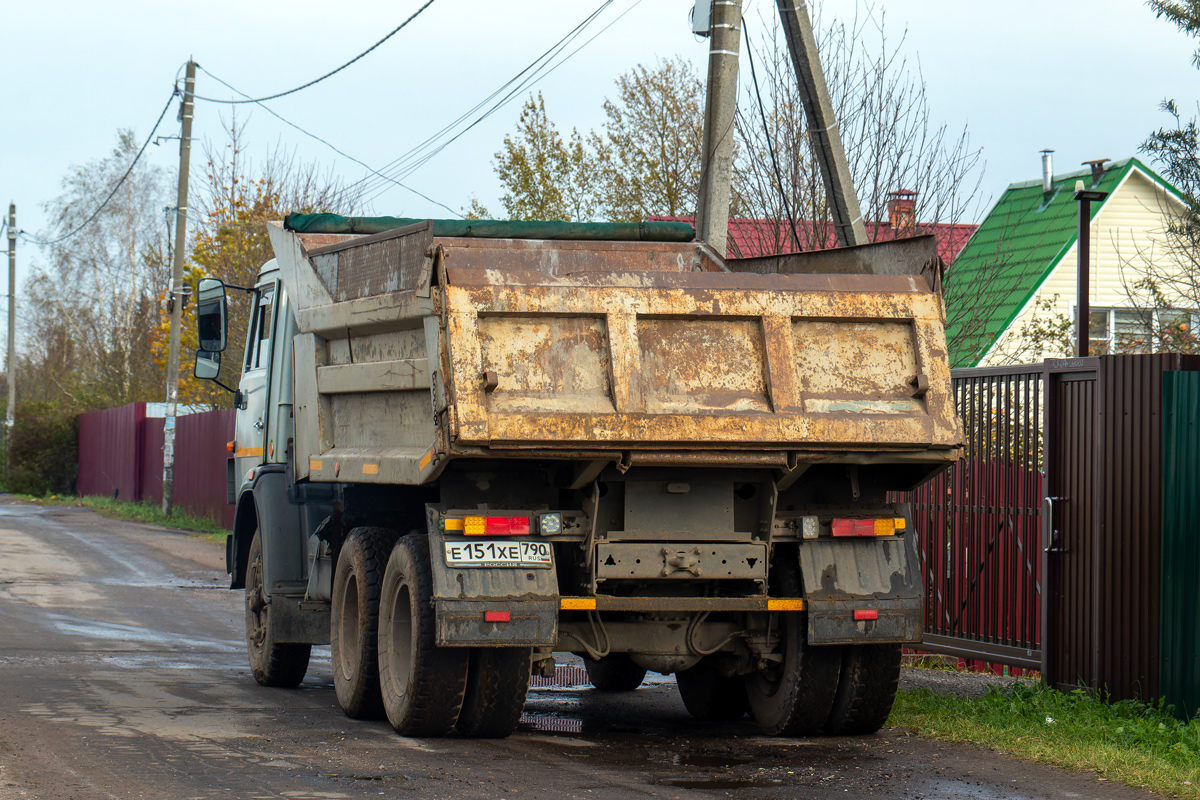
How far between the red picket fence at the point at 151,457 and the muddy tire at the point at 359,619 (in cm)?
1575

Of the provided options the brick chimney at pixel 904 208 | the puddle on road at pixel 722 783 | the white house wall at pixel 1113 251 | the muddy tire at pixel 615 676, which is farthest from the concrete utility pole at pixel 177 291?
the puddle on road at pixel 722 783

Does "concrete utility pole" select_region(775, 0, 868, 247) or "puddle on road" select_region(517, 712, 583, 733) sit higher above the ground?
"concrete utility pole" select_region(775, 0, 868, 247)

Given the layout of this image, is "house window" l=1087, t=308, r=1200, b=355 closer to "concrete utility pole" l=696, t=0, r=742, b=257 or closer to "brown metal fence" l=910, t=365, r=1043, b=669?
"concrete utility pole" l=696, t=0, r=742, b=257

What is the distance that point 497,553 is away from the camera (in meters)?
6.93

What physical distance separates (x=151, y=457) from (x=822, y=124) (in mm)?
25866

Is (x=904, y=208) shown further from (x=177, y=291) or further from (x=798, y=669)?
(x=177, y=291)

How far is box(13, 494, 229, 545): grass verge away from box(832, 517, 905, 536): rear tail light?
57.6 ft

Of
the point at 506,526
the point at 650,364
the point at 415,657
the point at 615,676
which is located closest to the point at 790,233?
the point at 615,676

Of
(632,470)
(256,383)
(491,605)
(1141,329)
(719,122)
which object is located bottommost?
(491,605)

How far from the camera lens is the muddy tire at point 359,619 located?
25.6 ft

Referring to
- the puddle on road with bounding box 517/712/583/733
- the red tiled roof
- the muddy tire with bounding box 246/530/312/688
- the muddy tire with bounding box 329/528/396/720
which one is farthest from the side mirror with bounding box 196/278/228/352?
the red tiled roof

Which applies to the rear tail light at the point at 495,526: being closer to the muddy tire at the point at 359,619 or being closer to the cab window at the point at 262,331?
the muddy tire at the point at 359,619

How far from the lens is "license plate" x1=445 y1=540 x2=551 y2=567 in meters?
6.89

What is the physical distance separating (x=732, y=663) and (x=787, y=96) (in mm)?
9726
